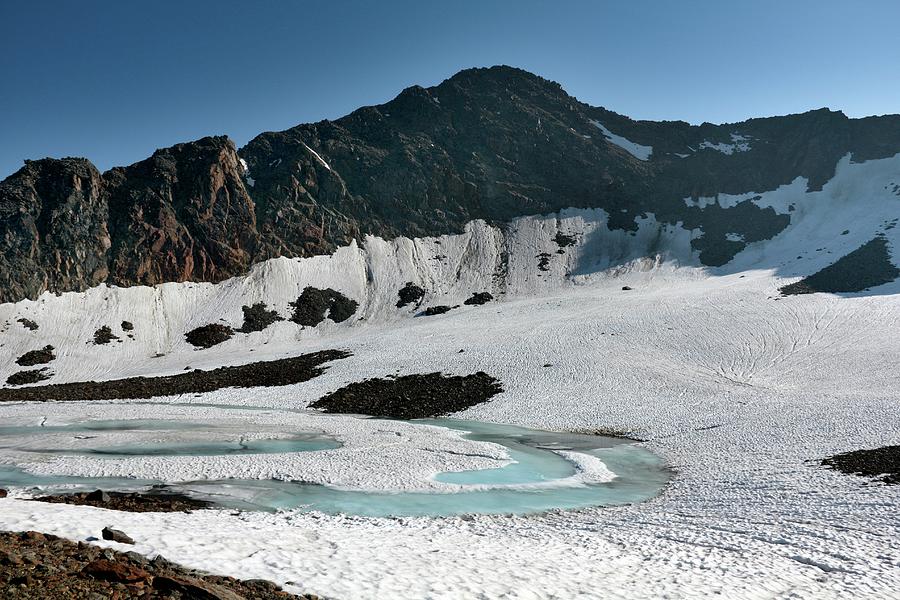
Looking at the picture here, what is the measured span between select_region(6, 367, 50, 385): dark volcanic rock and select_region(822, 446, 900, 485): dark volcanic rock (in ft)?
243

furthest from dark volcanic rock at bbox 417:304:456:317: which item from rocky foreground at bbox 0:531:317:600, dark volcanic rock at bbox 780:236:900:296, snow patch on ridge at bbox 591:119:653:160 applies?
rocky foreground at bbox 0:531:317:600

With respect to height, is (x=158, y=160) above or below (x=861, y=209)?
above

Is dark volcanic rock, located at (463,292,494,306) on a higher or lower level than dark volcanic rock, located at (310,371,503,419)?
higher

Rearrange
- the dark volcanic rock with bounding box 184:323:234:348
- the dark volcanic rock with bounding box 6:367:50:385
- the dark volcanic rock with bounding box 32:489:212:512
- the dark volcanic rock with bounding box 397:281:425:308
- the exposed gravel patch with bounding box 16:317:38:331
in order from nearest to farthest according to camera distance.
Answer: the dark volcanic rock with bounding box 32:489:212:512
the dark volcanic rock with bounding box 6:367:50:385
the exposed gravel patch with bounding box 16:317:38:331
the dark volcanic rock with bounding box 184:323:234:348
the dark volcanic rock with bounding box 397:281:425:308

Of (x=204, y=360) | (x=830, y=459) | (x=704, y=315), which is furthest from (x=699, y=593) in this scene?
(x=204, y=360)

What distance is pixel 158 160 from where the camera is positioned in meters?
98.8

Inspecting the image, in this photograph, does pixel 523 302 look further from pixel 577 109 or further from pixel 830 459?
pixel 577 109

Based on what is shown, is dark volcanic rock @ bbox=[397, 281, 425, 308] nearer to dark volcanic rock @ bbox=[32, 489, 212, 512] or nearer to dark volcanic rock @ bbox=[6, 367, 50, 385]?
dark volcanic rock @ bbox=[6, 367, 50, 385]

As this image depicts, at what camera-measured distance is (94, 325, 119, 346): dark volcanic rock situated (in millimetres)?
72938

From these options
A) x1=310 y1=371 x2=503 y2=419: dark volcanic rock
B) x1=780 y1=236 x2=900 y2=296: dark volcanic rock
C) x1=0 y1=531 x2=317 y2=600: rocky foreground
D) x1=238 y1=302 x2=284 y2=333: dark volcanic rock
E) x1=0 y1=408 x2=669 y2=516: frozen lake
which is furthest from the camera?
x1=238 y1=302 x2=284 y2=333: dark volcanic rock

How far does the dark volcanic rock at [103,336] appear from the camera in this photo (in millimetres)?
72938

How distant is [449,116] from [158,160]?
215 feet

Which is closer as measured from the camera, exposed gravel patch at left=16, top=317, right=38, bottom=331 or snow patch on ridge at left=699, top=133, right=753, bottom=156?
exposed gravel patch at left=16, top=317, right=38, bottom=331

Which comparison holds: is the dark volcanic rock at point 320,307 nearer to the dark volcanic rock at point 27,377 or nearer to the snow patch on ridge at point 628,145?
the dark volcanic rock at point 27,377
